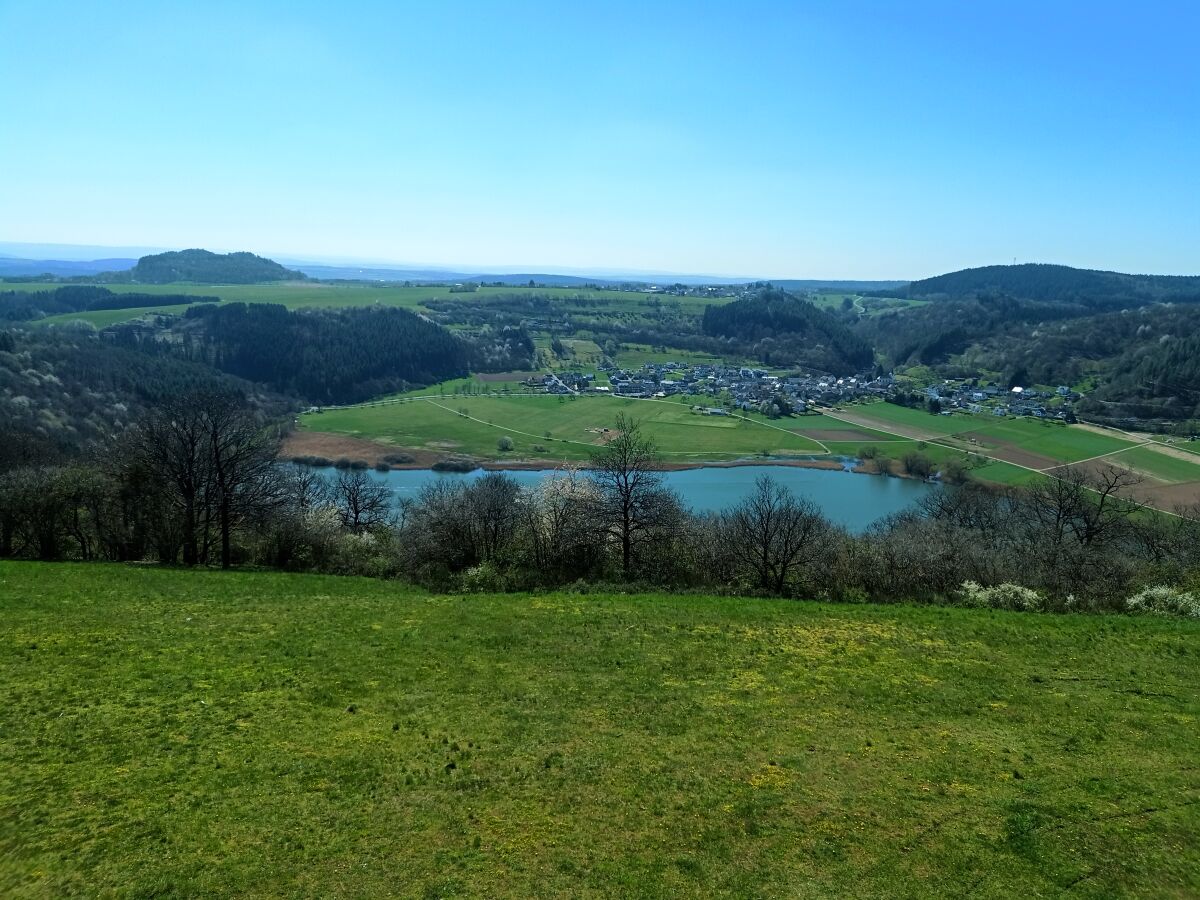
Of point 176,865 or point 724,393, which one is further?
point 724,393

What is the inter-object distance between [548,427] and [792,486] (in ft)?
145

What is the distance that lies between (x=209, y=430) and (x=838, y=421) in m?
107

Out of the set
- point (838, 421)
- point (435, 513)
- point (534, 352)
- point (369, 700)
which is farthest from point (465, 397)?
point (369, 700)

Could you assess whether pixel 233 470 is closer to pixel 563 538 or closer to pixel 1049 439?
pixel 563 538

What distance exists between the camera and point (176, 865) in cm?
1042

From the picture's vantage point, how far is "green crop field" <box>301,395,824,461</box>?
100250mm

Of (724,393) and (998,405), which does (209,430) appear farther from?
(998,405)

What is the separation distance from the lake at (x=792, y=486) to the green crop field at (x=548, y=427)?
25.5 ft

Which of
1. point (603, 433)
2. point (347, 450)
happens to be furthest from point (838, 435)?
point (347, 450)

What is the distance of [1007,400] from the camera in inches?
5256

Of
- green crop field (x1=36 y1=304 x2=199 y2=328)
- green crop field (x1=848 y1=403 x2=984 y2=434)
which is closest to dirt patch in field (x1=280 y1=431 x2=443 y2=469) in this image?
green crop field (x1=848 y1=403 x2=984 y2=434)

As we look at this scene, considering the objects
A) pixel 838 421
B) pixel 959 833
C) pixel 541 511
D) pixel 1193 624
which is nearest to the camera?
pixel 959 833

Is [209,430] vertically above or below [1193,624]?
above

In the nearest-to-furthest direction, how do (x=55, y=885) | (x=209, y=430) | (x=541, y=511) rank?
1. (x=55, y=885)
2. (x=209, y=430)
3. (x=541, y=511)
